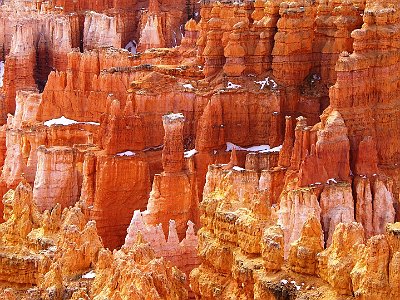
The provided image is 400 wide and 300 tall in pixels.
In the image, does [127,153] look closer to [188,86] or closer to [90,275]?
[188,86]

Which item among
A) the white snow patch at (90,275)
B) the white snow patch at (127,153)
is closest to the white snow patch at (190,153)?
the white snow patch at (127,153)

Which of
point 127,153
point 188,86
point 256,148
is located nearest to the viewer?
point 256,148

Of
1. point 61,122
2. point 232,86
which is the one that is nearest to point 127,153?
point 232,86

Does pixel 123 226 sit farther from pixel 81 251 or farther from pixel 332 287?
pixel 332 287

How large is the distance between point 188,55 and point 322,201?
707 inches

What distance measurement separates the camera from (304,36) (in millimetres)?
54500

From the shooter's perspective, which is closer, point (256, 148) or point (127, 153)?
point (256, 148)

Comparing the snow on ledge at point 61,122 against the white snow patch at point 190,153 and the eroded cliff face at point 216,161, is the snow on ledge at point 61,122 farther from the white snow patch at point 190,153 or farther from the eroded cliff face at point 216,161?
the white snow patch at point 190,153

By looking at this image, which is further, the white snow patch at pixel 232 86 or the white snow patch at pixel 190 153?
the white snow patch at pixel 232 86

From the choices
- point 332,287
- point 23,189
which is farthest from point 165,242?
point 332,287

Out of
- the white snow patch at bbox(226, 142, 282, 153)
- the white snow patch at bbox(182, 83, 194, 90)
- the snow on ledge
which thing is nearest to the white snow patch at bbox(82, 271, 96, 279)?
the white snow patch at bbox(226, 142, 282, 153)

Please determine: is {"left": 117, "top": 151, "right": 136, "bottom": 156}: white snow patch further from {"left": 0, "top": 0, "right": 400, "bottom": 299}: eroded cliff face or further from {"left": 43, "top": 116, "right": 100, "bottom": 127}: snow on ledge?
{"left": 43, "top": 116, "right": 100, "bottom": 127}: snow on ledge

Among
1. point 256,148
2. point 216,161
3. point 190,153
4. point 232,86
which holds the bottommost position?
point 216,161

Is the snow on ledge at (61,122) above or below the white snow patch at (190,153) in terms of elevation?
above
